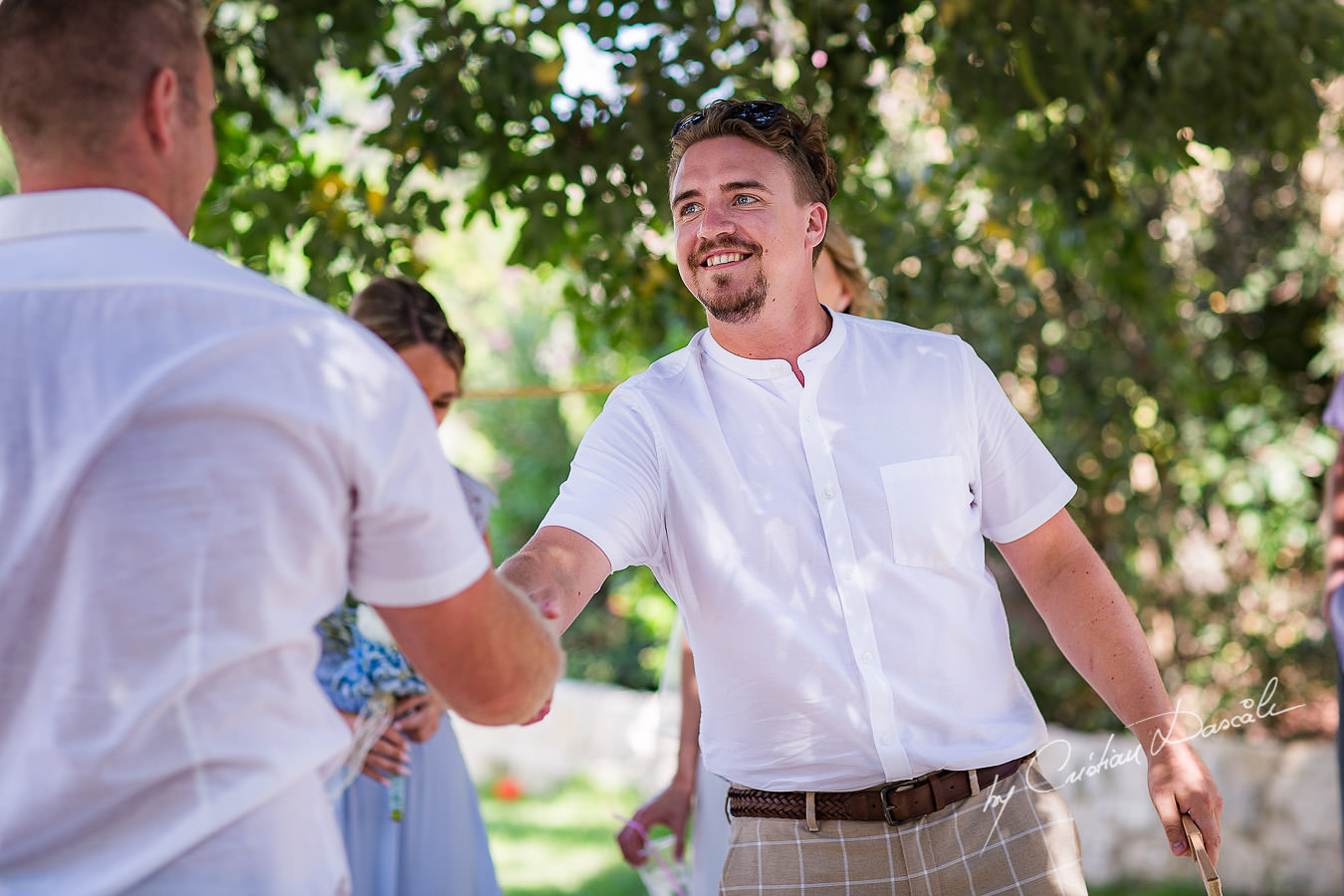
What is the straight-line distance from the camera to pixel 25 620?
→ 122 cm

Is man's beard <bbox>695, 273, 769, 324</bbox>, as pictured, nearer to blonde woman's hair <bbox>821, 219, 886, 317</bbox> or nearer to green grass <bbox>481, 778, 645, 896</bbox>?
blonde woman's hair <bbox>821, 219, 886, 317</bbox>

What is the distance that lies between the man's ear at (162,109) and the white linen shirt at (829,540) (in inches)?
39.1

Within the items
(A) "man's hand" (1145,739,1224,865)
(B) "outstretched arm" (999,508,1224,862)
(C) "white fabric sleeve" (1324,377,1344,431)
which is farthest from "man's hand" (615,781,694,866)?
(C) "white fabric sleeve" (1324,377,1344,431)

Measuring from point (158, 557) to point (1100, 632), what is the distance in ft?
6.02

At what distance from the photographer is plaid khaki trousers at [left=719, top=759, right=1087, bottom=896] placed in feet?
7.20

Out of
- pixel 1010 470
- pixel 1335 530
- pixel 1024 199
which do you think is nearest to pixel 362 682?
pixel 1010 470

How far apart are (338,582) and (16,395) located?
1.19 ft

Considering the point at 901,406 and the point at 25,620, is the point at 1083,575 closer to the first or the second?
the point at 901,406

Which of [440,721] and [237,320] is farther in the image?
[440,721]

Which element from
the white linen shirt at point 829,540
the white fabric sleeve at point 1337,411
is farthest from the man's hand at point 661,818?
the white fabric sleeve at point 1337,411

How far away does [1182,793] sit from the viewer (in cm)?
222

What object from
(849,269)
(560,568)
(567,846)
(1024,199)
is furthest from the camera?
(567,846)

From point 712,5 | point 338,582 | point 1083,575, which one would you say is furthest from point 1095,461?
point 338,582

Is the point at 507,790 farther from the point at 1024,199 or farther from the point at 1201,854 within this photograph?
the point at 1201,854
